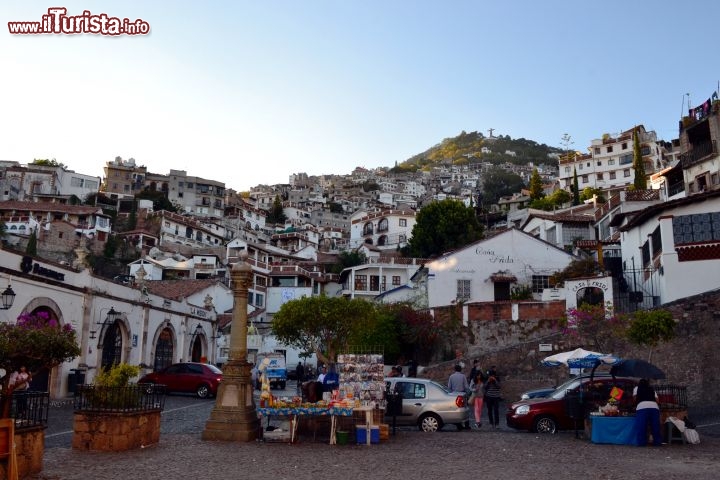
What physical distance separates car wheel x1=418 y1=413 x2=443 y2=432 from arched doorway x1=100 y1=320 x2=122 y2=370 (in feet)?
49.3

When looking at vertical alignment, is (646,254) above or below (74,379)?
above

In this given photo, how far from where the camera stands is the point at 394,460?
34.8 feet

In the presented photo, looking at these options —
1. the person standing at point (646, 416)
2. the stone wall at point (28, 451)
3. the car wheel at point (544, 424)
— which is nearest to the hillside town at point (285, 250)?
the stone wall at point (28, 451)

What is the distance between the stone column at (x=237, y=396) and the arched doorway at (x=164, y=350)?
725 inches

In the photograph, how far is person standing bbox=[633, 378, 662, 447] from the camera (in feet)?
42.5

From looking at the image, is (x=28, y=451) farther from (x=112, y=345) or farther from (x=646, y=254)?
(x=646, y=254)

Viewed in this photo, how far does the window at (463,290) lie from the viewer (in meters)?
37.8

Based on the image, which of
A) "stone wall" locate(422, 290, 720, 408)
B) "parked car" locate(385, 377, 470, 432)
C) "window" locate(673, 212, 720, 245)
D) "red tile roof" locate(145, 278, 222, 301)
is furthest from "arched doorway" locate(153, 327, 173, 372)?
"window" locate(673, 212, 720, 245)

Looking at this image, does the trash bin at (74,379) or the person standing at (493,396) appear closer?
the person standing at (493,396)

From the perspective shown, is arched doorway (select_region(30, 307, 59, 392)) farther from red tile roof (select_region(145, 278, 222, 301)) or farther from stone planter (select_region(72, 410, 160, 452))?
red tile roof (select_region(145, 278, 222, 301))

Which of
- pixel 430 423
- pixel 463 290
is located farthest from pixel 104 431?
pixel 463 290

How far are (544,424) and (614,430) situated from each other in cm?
260

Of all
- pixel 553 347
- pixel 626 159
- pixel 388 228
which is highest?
pixel 626 159

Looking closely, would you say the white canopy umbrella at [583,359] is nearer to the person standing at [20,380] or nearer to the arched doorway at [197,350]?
the person standing at [20,380]
